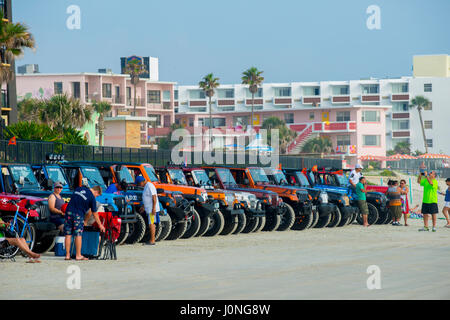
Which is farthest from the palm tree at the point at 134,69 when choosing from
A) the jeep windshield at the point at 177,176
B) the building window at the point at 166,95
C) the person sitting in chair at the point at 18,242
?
the person sitting in chair at the point at 18,242

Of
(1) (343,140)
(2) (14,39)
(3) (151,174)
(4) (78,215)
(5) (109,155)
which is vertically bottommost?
(4) (78,215)

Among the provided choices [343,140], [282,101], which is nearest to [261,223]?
[343,140]

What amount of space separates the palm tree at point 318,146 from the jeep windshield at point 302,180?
82.6 meters

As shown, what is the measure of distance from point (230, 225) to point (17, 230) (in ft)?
27.9

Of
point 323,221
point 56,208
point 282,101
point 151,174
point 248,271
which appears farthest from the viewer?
point 282,101

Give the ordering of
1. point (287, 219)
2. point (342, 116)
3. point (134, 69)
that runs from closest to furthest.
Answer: point (287, 219) → point (134, 69) → point (342, 116)

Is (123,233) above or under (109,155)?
under

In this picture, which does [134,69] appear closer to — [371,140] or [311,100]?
[371,140]

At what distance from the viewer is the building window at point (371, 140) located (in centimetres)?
11944

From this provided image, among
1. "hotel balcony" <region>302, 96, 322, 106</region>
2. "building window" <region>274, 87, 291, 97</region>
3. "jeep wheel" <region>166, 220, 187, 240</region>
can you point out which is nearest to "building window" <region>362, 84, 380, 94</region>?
"hotel balcony" <region>302, 96, 322, 106</region>

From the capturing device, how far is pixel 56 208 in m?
17.9

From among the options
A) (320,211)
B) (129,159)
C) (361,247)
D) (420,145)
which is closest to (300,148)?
(420,145)

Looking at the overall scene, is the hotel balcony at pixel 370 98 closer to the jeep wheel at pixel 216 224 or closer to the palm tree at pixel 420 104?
the palm tree at pixel 420 104

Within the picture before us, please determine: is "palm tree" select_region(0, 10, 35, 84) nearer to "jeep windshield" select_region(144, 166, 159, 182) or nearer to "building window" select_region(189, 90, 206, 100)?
"jeep windshield" select_region(144, 166, 159, 182)
